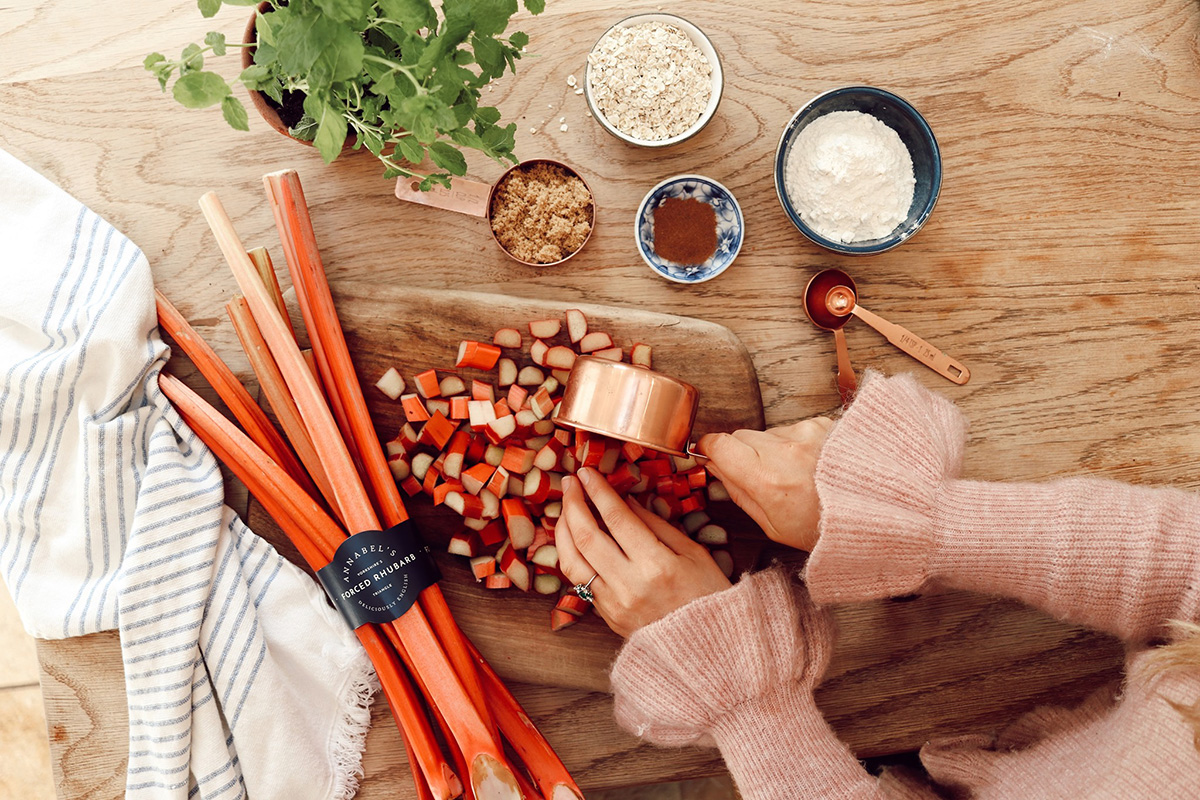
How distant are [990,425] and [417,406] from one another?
87 centimetres

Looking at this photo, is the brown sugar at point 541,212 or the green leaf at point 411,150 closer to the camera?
the green leaf at point 411,150

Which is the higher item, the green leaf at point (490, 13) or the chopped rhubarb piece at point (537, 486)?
the green leaf at point (490, 13)

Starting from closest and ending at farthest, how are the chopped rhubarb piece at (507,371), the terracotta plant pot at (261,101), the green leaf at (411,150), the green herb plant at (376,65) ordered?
Answer: 1. the green herb plant at (376,65)
2. the green leaf at (411,150)
3. the terracotta plant pot at (261,101)
4. the chopped rhubarb piece at (507,371)

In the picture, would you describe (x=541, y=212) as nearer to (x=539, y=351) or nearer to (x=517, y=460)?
(x=539, y=351)

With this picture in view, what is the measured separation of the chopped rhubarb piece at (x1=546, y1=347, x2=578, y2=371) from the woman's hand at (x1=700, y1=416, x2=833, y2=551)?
0.78 ft

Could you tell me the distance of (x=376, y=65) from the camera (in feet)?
2.71

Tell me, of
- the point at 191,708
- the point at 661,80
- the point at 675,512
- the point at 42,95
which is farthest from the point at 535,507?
the point at 42,95

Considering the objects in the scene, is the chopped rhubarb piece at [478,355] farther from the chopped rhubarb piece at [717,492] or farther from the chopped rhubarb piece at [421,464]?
the chopped rhubarb piece at [717,492]

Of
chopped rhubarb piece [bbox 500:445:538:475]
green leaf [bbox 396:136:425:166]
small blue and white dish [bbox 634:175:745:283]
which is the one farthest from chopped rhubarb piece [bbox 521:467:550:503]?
green leaf [bbox 396:136:425:166]

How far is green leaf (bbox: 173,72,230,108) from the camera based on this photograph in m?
0.76

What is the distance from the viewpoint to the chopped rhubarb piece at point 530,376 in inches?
42.5

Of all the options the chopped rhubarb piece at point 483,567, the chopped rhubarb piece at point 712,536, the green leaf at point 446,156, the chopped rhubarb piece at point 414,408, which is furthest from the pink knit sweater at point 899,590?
the green leaf at point 446,156

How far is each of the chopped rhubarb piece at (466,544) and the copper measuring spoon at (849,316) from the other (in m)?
0.61

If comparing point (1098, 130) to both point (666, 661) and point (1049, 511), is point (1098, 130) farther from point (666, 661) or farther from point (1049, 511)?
point (666, 661)
